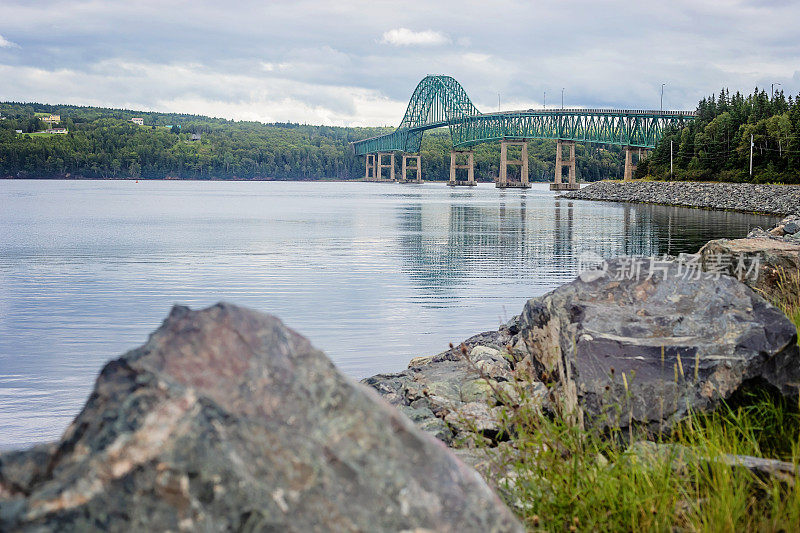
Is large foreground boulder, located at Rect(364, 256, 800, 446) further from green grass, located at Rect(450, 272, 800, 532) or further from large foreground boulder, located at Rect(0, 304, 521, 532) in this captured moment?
large foreground boulder, located at Rect(0, 304, 521, 532)

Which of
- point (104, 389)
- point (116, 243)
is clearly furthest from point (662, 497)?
point (116, 243)

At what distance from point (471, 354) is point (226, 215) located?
2009 inches

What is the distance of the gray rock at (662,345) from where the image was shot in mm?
4992

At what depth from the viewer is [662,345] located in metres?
4.93

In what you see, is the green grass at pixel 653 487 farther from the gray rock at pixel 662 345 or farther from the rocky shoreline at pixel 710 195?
the rocky shoreline at pixel 710 195

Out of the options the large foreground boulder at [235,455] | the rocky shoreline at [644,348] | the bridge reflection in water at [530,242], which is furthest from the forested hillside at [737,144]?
the large foreground boulder at [235,455]

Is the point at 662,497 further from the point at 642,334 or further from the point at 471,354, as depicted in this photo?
the point at 471,354

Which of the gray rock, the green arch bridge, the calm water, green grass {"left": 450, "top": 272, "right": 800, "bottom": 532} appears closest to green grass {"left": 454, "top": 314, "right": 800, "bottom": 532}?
green grass {"left": 450, "top": 272, "right": 800, "bottom": 532}

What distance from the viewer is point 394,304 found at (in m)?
16.8

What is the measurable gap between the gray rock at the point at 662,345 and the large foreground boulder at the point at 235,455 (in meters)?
2.66

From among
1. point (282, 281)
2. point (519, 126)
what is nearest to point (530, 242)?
point (282, 281)

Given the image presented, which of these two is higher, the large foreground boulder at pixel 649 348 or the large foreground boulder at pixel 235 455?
the large foreground boulder at pixel 235 455

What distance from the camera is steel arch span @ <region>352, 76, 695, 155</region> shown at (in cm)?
11275

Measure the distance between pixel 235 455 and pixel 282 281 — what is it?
19.0m
